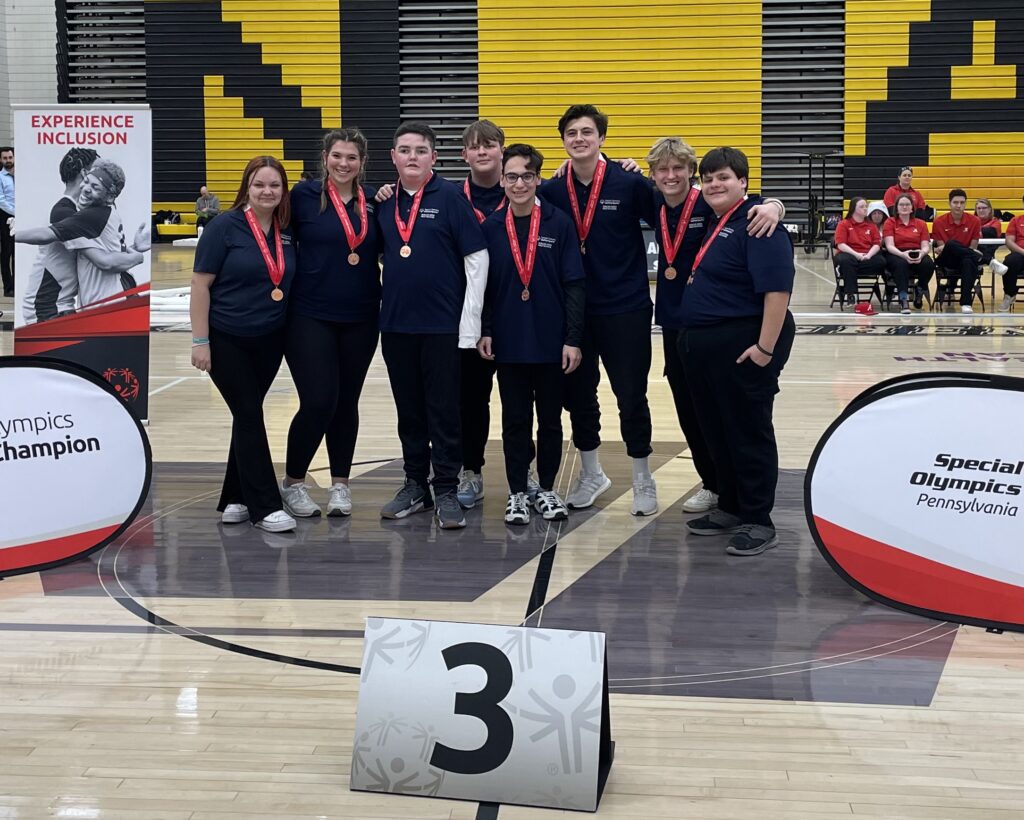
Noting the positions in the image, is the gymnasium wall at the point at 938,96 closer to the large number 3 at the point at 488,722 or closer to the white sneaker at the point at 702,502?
the white sneaker at the point at 702,502

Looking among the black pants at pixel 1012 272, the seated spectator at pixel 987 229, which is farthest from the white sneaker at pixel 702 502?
the seated spectator at pixel 987 229

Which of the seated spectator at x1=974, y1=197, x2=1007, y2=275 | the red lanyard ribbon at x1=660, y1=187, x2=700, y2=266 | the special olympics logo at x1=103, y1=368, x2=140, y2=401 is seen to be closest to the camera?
the red lanyard ribbon at x1=660, y1=187, x2=700, y2=266

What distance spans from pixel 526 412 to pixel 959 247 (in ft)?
29.0

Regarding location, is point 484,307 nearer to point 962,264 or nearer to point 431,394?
point 431,394

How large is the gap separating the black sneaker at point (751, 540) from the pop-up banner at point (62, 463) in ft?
7.24

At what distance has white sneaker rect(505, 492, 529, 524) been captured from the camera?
202 inches

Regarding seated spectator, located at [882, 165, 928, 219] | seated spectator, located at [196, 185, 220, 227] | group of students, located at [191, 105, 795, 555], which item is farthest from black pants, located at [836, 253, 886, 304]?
seated spectator, located at [196, 185, 220, 227]

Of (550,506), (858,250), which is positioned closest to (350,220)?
(550,506)

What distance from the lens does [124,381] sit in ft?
22.2

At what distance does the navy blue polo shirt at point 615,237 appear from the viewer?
502cm

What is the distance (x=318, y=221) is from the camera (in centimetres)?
492

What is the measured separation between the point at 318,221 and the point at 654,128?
16.4 m

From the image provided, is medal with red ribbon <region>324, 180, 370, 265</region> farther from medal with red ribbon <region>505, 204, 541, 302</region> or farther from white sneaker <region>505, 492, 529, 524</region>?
white sneaker <region>505, 492, 529, 524</region>

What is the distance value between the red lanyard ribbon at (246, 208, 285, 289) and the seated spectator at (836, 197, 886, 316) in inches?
352
